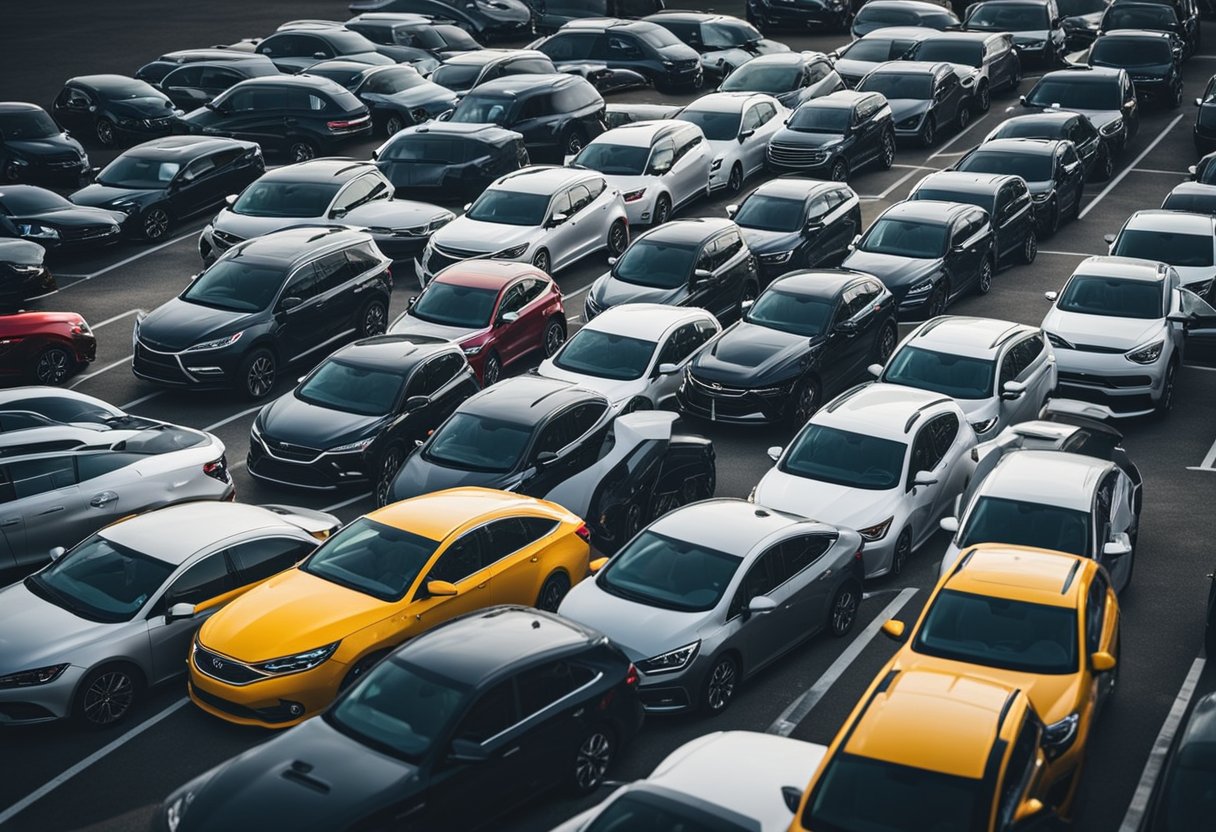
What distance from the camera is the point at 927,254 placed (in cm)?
2258

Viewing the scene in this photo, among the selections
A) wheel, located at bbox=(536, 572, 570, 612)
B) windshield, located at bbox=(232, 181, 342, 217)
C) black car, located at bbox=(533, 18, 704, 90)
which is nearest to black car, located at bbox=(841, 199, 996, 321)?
windshield, located at bbox=(232, 181, 342, 217)

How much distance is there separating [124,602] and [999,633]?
25.8ft

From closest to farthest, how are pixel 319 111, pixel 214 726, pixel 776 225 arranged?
pixel 214 726, pixel 776 225, pixel 319 111

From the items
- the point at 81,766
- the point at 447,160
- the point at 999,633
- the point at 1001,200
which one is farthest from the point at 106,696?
the point at 1001,200

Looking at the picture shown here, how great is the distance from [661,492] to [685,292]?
241 inches

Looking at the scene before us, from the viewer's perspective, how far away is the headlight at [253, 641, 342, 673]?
1200 centimetres

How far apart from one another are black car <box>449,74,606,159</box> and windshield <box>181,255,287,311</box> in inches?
409

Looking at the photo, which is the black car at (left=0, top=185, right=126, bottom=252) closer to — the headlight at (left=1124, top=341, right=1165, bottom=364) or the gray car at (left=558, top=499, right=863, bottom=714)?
the gray car at (left=558, top=499, right=863, bottom=714)

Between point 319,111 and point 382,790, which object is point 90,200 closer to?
point 319,111

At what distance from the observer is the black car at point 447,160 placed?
2744 cm

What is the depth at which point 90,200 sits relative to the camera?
1046 inches

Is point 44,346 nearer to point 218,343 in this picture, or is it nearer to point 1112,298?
point 218,343

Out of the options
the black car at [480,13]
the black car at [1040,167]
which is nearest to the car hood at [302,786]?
the black car at [1040,167]

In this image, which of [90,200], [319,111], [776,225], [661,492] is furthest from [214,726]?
[319,111]
